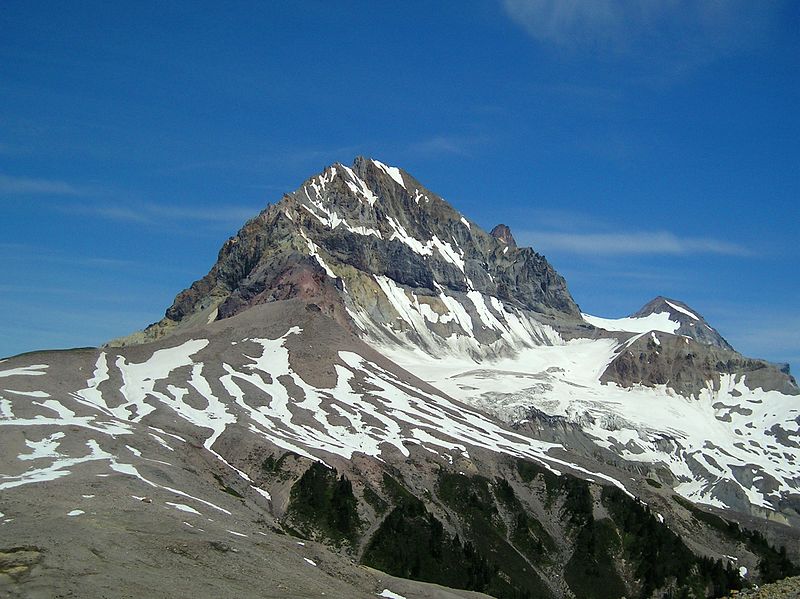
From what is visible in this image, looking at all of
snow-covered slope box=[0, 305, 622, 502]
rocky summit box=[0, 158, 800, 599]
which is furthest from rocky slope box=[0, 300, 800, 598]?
snow-covered slope box=[0, 305, 622, 502]

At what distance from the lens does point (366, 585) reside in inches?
3130

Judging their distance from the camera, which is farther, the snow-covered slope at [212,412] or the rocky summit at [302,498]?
the snow-covered slope at [212,412]

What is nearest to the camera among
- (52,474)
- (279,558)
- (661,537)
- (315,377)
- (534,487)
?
(279,558)

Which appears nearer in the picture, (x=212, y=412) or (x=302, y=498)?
(x=302, y=498)

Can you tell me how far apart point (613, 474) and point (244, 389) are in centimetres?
7090

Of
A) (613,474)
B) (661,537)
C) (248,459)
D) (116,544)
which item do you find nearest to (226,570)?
(116,544)

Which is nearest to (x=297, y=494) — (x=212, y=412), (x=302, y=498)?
(x=302, y=498)

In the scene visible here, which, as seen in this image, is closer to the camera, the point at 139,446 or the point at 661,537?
the point at 139,446

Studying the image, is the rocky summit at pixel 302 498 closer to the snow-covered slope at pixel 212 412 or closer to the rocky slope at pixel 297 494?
the rocky slope at pixel 297 494

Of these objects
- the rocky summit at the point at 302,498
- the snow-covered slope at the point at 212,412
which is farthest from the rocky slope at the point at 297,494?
the snow-covered slope at the point at 212,412

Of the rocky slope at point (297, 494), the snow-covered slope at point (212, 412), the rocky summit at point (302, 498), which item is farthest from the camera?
the snow-covered slope at point (212, 412)

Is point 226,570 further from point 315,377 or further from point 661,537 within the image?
point 315,377

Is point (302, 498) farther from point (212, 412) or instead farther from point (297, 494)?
point (212, 412)

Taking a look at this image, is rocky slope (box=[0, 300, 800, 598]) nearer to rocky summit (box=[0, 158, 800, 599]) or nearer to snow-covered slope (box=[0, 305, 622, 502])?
rocky summit (box=[0, 158, 800, 599])
